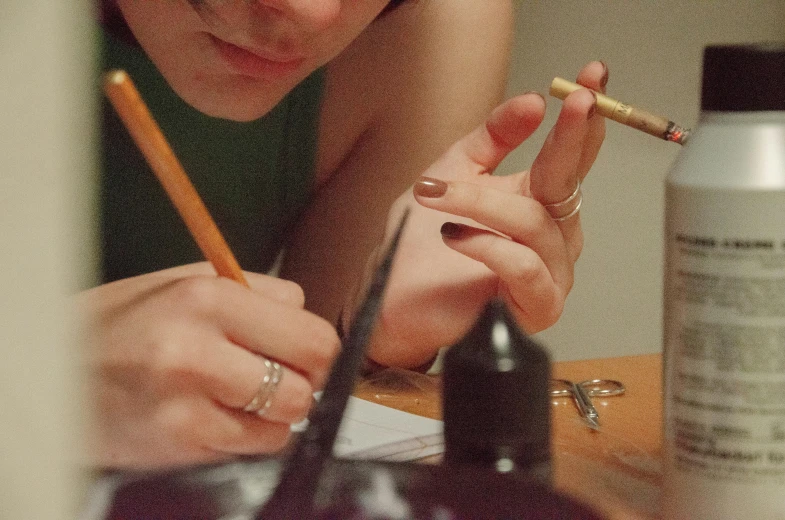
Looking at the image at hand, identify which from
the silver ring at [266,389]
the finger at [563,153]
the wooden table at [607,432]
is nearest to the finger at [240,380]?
the silver ring at [266,389]

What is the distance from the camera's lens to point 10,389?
0.12 m

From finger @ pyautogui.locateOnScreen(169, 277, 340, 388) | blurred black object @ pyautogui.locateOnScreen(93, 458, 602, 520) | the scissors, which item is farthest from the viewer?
the scissors

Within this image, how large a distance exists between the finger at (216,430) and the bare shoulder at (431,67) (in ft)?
1.66

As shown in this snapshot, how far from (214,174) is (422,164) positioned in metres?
0.22

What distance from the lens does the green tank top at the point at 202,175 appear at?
28.9 inches

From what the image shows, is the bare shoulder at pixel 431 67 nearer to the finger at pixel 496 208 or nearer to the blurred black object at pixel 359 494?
the finger at pixel 496 208

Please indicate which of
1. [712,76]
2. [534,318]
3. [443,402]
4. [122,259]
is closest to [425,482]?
[443,402]

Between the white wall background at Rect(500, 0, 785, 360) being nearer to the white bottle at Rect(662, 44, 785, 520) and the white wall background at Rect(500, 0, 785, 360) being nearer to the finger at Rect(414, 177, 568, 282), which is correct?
the finger at Rect(414, 177, 568, 282)

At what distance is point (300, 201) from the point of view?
0.93 m

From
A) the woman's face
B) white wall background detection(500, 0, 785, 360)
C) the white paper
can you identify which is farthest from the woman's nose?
white wall background detection(500, 0, 785, 360)

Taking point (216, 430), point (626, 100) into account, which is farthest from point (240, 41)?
point (626, 100)

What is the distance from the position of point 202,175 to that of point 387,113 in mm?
223

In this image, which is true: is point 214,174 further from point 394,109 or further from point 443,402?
point 443,402

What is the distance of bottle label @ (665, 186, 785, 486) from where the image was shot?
29 cm
